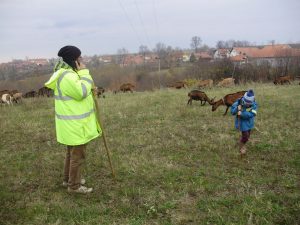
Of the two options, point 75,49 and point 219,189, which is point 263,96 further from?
point 75,49

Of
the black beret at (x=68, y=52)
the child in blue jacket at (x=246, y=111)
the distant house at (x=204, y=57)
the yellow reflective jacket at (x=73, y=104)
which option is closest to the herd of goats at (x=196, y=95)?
the yellow reflective jacket at (x=73, y=104)

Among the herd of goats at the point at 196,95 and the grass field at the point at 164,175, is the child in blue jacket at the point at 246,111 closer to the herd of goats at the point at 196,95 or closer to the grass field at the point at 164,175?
the grass field at the point at 164,175

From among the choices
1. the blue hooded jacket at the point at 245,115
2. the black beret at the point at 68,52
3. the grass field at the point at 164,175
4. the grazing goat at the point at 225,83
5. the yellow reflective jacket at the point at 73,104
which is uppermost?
the black beret at the point at 68,52

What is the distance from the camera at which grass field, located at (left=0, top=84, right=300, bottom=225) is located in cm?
420

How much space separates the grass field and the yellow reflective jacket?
98cm

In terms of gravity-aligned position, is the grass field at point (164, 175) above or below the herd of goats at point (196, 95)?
below

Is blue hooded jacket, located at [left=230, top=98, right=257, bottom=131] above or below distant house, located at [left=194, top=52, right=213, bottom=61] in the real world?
below

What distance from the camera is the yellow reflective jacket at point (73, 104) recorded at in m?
4.30

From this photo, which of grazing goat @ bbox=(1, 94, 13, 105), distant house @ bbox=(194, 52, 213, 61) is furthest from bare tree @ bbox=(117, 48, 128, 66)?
grazing goat @ bbox=(1, 94, 13, 105)

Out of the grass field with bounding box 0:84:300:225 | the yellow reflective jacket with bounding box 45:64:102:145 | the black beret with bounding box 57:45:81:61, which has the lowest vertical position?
the grass field with bounding box 0:84:300:225

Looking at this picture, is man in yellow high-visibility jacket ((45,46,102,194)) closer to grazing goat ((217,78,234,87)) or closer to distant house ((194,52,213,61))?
grazing goat ((217,78,234,87))

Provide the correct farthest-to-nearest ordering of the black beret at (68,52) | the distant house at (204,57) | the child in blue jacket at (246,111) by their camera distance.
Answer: the distant house at (204,57)
the child in blue jacket at (246,111)
the black beret at (68,52)

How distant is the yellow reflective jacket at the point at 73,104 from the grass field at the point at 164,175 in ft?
3.23

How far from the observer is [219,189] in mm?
4844
